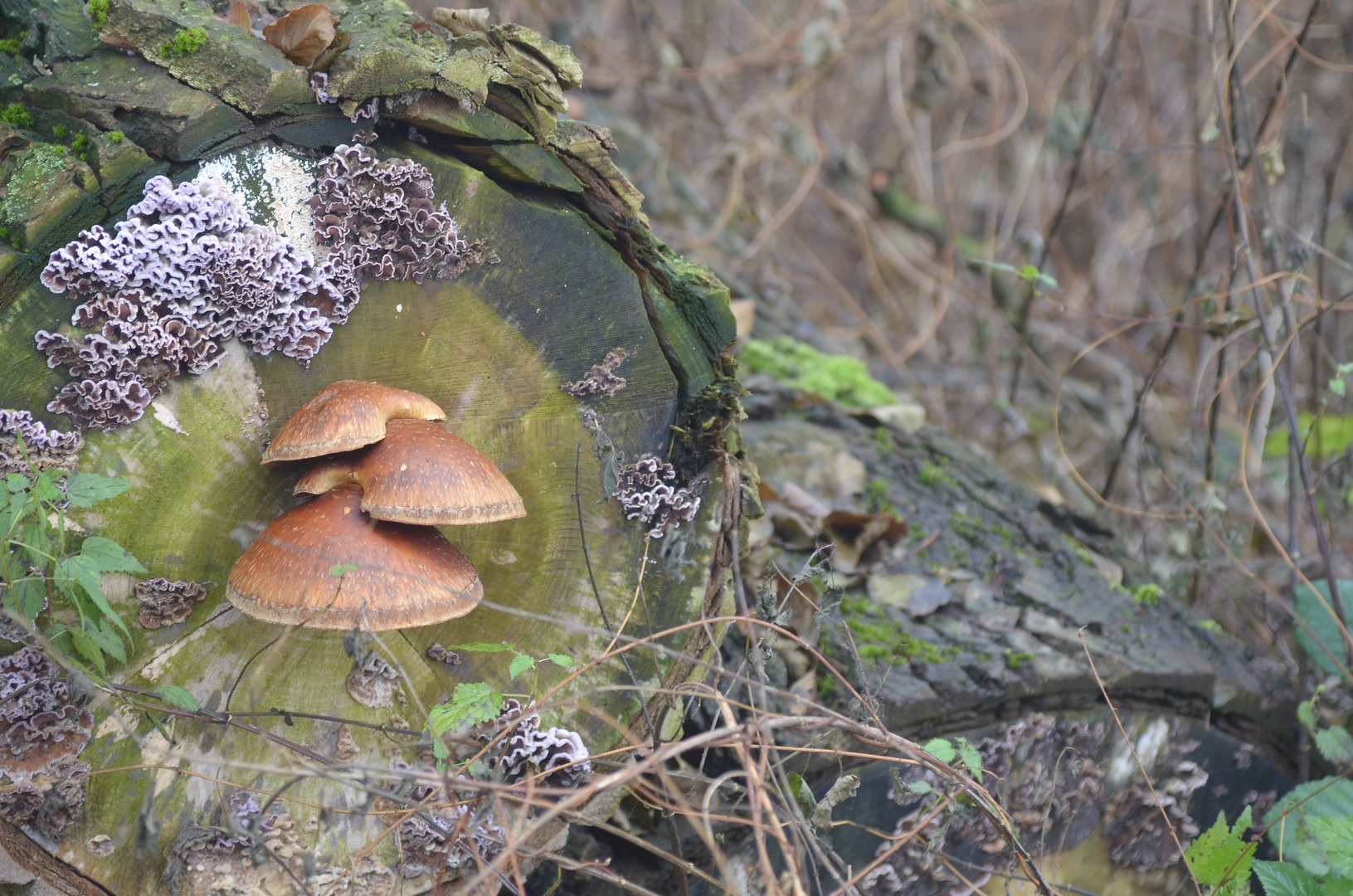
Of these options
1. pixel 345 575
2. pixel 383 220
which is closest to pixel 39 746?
pixel 345 575

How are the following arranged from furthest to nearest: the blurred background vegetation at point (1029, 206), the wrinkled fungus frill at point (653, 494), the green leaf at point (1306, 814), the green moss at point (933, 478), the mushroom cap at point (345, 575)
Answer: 1. the blurred background vegetation at point (1029, 206)
2. the green moss at point (933, 478)
3. the green leaf at point (1306, 814)
4. the wrinkled fungus frill at point (653, 494)
5. the mushroom cap at point (345, 575)

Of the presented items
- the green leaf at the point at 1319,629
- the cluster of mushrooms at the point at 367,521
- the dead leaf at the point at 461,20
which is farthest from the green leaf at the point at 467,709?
the green leaf at the point at 1319,629

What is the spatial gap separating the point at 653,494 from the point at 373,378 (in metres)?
0.86

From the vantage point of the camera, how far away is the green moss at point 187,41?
2195 mm

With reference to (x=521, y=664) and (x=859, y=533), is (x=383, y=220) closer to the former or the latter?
(x=521, y=664)

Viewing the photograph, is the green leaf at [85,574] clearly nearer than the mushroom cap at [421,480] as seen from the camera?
Yes

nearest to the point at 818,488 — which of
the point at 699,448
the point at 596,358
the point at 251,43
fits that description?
the point at 699,448

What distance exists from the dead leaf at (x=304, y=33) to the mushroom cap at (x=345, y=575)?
3.78 feet

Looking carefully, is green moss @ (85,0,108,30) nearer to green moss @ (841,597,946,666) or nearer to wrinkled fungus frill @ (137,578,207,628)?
wrinkled fungus frill @ (137,578,207,628)

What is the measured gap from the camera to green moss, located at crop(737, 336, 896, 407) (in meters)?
4.28

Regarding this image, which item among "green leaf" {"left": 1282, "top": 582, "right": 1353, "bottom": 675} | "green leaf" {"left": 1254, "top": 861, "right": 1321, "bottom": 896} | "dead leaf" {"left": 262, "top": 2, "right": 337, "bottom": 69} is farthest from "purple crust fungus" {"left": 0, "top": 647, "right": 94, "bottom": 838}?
"green leaf" {"left": 1282, "top": 582, "right": 1353, "bottom": 675}

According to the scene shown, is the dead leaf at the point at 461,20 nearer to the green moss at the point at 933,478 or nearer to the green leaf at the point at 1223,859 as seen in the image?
the green moss at the point at 933,478

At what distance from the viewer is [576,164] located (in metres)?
2.48

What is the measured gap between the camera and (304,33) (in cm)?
226
